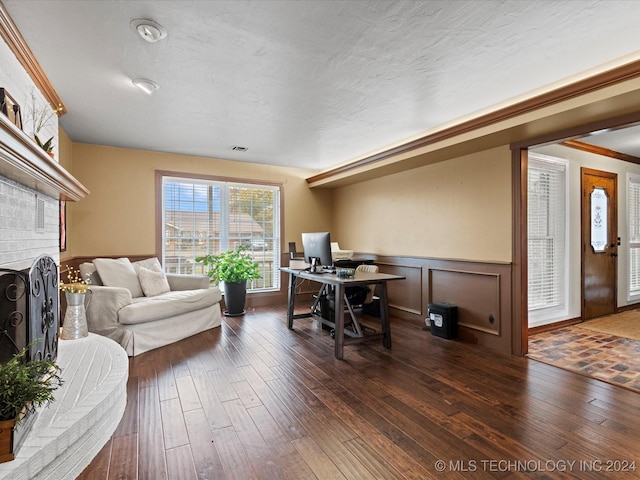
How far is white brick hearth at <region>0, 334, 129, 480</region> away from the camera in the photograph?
1481 millimetres

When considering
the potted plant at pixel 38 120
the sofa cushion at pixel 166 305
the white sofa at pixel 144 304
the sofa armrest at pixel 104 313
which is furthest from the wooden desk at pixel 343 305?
the potted plant at pixel 38 120

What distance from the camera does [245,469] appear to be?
1.78 metres

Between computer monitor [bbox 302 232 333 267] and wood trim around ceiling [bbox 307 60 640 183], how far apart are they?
145cm

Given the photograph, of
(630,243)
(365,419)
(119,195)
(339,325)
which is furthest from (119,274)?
(630,243)

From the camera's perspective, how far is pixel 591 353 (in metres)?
3.57

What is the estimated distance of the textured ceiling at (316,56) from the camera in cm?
194

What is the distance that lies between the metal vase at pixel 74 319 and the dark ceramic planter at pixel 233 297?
89.1 inches

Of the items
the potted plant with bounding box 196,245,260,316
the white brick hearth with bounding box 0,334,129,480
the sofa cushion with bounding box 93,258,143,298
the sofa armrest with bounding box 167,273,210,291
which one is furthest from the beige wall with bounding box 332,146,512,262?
the white brick hearth with bounding box 0,334,129,480

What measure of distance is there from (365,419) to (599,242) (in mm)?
4764

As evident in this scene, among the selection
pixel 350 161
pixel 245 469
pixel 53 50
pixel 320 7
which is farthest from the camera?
pixel 350 161

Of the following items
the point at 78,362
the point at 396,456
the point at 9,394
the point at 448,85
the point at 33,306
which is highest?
the point at 448,85

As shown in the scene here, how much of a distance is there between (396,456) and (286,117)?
3.19 m

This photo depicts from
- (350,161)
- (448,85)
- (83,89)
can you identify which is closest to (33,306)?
(83,89)

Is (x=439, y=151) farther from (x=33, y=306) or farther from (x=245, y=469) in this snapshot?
(x=33, y=306)
